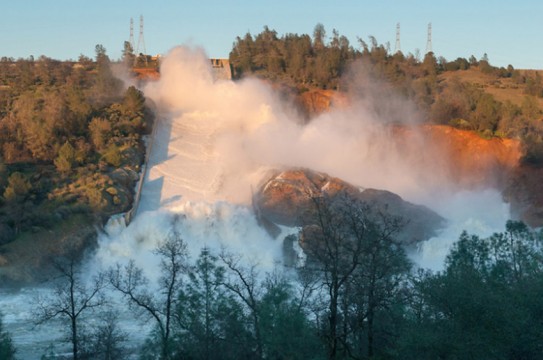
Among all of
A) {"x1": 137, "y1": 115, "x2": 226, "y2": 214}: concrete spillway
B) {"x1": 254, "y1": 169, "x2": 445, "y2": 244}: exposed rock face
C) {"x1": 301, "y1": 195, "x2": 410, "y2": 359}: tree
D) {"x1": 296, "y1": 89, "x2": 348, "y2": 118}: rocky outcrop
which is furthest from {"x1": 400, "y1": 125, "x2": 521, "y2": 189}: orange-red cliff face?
{"x1": 301, "y1": 195, "x2": 410, "y2": 359}: tree

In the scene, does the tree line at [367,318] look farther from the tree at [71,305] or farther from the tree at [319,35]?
the tree at [319,35]

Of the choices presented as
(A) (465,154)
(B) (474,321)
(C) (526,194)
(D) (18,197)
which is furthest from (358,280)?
(A) (465,154)

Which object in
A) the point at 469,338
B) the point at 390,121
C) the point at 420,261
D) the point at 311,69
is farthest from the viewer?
the point at 311,69

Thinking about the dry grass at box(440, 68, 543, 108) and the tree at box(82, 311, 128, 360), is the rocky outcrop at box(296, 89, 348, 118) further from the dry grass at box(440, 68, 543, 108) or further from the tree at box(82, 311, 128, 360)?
the tree at box(82, 311, 128, 360)

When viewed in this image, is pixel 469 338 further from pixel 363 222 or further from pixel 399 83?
pixel 399 83

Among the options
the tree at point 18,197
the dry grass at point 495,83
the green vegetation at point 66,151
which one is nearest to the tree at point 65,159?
the green vegetation at point 66,151

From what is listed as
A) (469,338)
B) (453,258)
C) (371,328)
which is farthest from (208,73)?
(469,338)
